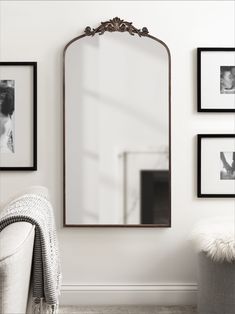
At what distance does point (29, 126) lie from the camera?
376cm

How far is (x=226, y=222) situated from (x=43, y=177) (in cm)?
129

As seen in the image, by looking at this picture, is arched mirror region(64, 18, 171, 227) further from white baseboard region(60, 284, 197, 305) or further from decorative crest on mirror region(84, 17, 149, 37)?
white baseboard region(60, 284, 197, 305)

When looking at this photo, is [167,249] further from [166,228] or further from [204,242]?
[204,242]

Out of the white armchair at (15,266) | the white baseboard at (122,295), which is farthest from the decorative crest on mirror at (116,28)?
the white armchair at (15,266)

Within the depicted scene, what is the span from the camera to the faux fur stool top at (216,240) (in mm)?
3135

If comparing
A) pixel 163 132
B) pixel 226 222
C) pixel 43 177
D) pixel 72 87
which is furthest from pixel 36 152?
pixel 226 222

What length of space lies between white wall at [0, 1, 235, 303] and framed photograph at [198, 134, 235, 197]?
0.06 m

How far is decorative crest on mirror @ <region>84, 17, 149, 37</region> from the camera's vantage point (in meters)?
3.71

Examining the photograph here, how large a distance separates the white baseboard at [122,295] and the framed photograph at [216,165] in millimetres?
722

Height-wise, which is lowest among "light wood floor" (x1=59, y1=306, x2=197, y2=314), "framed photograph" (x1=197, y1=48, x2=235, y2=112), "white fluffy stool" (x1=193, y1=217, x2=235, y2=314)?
"light wood floor" (x1=59, y1=306, x2=197, y2=314)

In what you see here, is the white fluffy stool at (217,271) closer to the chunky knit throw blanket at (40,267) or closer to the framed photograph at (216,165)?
the framed photograph at (216,165)

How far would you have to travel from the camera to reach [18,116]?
12.3ft

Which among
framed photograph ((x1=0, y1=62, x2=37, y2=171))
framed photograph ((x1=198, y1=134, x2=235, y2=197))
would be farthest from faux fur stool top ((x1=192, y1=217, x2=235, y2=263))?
framed photograph ((x1=0, y1=62, x2=37, y2=171))

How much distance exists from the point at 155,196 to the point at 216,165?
0.47 meters
